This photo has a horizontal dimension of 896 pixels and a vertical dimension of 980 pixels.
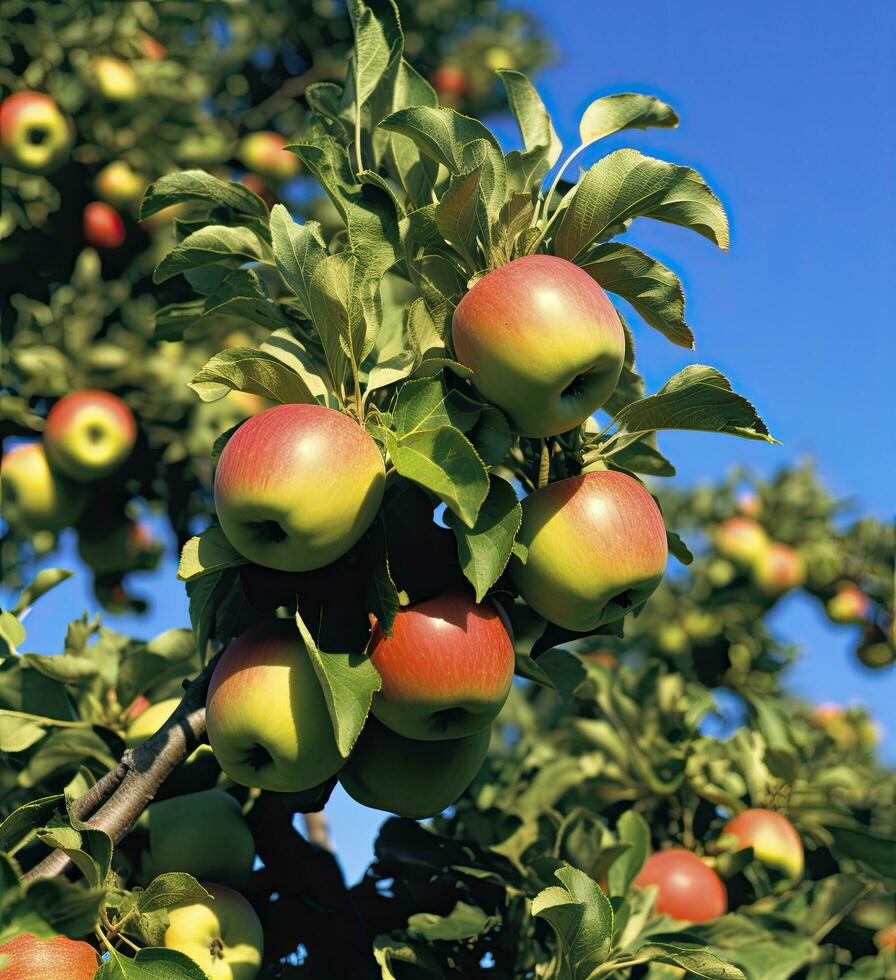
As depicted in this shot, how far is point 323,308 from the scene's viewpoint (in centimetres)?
143

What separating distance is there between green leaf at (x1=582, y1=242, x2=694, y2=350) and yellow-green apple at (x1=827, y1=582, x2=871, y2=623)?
11.1 ft

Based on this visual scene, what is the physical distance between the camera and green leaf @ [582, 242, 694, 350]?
1486 mm

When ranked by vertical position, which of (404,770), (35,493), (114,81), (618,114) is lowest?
(35,493)

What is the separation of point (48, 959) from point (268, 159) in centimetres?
336

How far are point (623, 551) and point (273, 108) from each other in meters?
3.56

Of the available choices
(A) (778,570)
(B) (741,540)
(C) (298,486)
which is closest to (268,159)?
(B) (741,540)

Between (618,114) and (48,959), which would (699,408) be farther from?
(48,959)

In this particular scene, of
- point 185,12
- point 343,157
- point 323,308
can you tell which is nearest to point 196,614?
point 323,308

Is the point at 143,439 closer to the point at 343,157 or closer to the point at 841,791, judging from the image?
the point at 343,157

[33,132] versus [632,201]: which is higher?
[632,201]

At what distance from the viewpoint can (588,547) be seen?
4.42 ft

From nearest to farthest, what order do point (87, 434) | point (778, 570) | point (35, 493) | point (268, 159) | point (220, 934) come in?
point (220, 934) < point (87, 434) < point (35, 493) < point (268, 159) < point (778, 570)

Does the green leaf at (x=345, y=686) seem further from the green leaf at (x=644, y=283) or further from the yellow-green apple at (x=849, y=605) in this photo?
the yellow-green apple at (x=849, y=605)

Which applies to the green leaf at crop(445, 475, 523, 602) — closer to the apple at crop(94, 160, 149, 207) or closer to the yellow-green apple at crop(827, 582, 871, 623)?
the apple at crop(94, 160, 149, 207)
